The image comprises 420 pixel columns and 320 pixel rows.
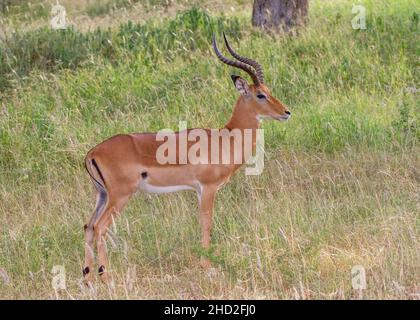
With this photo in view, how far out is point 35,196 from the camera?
25.4 ft

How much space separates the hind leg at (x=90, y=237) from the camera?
628 cm

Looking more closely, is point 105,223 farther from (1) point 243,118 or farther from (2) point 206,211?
(1) point 243,118

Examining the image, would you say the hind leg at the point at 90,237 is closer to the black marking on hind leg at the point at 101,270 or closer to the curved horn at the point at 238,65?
the black marking on hind leg at the point at 101,270

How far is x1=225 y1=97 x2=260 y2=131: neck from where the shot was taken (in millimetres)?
7004

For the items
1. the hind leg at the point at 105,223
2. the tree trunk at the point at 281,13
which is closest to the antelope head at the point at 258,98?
the hind leg at the point at 105,223

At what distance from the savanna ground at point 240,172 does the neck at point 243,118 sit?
23.7 inches

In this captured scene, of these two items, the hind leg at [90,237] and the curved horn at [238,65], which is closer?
the hind leg at [90,237]

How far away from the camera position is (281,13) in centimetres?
1148

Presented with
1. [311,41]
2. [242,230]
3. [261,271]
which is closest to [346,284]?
[261,271]

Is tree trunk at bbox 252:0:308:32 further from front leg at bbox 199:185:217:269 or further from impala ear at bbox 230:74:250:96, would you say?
front leg at bbox 199:185:217:269

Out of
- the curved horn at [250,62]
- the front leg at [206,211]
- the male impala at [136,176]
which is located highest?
the curved horn at [250,62]

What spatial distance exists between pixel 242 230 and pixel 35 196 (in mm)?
1761

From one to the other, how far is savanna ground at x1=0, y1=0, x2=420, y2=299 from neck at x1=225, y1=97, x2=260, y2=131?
60 centimetres

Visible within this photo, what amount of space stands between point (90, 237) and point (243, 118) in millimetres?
1376
